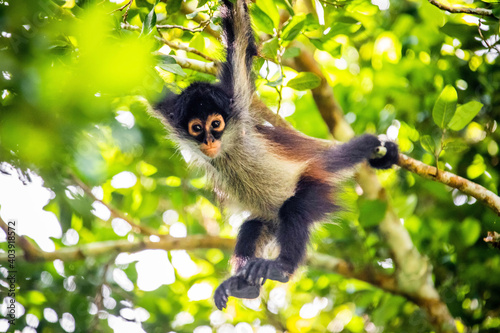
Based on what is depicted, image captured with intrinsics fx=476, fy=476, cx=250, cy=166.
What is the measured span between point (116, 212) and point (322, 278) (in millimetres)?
3085

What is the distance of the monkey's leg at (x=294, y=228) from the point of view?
428cm

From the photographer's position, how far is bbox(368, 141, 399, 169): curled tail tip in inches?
194

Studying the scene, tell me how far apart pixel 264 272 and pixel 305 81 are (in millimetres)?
1819

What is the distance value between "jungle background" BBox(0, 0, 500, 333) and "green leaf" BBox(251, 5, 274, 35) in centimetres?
2

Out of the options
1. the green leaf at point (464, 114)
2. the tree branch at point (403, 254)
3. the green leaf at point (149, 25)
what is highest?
the green leaf at point (149, 25)

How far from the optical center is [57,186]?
2941 millimetres

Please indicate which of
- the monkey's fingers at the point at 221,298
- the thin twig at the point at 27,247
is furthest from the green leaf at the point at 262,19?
the thin twig at the point at 27,247

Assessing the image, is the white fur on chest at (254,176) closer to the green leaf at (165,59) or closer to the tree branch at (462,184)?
the tree branch at (462,184)

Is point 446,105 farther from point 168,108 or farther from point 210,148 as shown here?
point 168,108

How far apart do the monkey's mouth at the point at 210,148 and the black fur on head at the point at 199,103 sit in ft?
0.90

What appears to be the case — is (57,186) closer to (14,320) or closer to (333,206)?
(14,320)

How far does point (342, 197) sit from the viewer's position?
5168 mm

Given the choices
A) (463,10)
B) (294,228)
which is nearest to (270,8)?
(463,10)

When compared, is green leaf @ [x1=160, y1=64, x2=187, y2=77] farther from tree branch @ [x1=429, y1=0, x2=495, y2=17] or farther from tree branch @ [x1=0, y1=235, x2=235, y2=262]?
tree branch @ [x1=0, y1=235, x2=235, y2=262]
